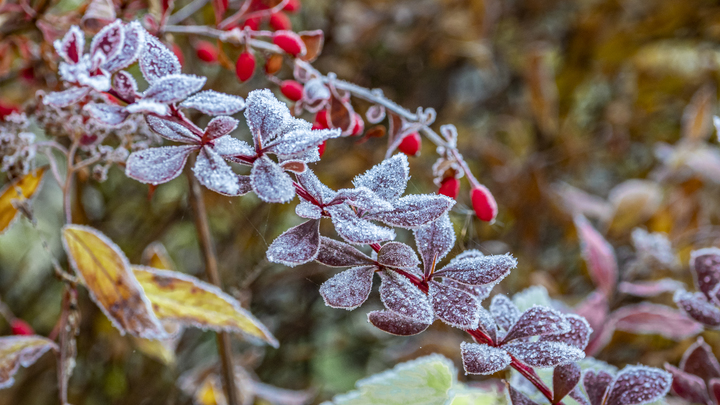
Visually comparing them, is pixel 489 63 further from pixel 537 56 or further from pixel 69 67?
pixel 69 67

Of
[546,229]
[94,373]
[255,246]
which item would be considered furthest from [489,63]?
[94,373]

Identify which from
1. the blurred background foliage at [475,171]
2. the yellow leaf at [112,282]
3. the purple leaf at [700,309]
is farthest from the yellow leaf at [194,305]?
the blurred background foliage at [475,171]

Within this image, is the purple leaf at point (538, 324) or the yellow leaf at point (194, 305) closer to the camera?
the purple leaf at point (538, 324)

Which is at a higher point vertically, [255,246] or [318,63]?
[318,63]

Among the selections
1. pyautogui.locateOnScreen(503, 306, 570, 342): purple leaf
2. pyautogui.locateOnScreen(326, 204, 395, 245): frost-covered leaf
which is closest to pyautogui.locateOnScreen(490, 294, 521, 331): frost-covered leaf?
pyautogui.locateOnScreen(503, 306, 570, 342): purple leaf

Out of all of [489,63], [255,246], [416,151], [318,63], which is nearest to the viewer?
[416,151]

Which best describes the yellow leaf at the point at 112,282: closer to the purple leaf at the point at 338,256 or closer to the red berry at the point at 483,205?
the purple leaf at the point at 338,256

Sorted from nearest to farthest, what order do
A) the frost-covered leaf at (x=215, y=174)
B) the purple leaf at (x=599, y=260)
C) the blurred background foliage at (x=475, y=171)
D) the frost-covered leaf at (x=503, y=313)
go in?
the frost-covered leaf at (x=215, y=174), the frost-covered leaf at (x=503, y=313), the purple leaf at (x=599, y=260), the blurred background foliage at (x=475, y=171)
